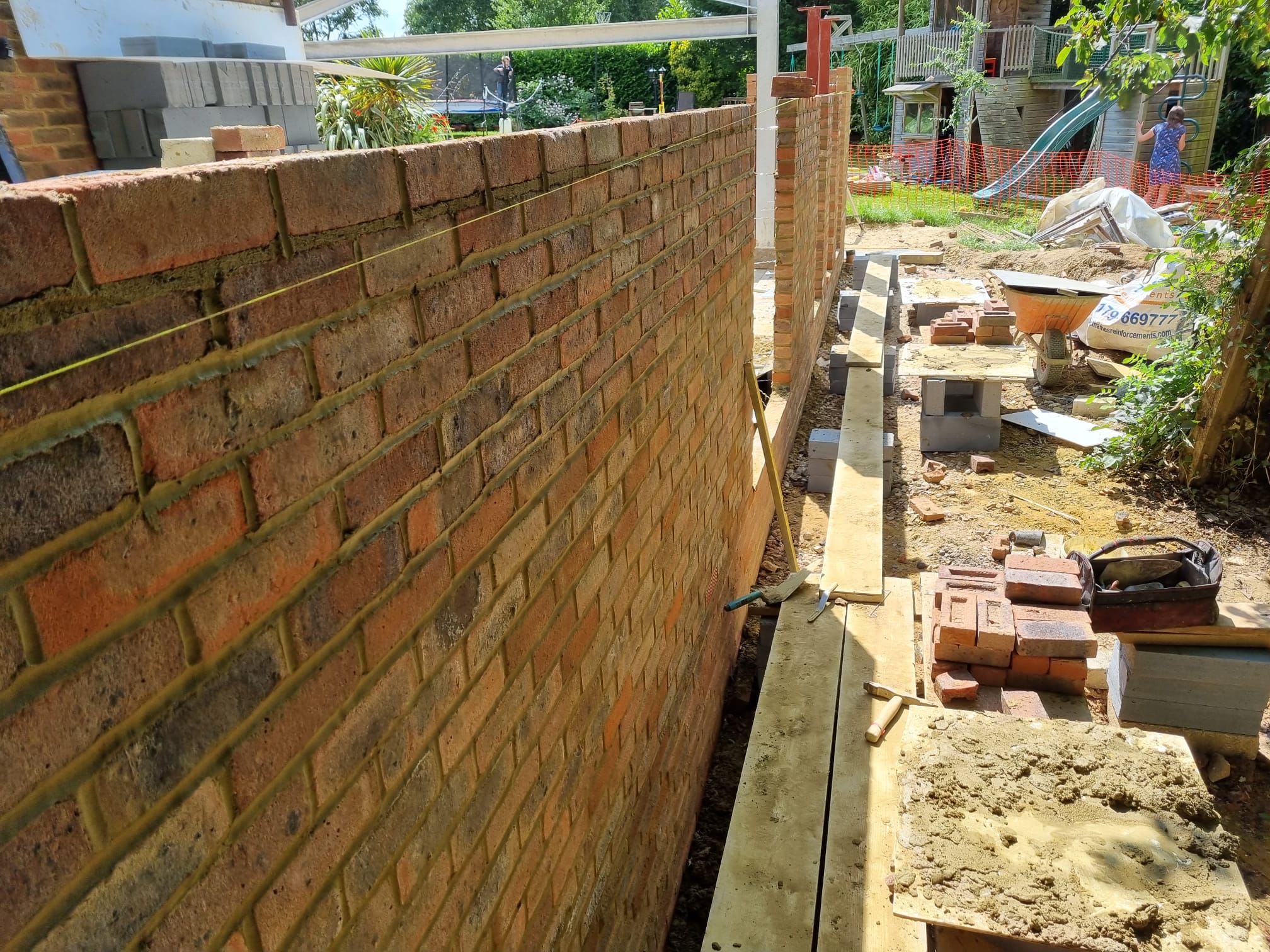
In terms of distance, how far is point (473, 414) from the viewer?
148 centimetres

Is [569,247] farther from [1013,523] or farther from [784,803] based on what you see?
[1013,523]

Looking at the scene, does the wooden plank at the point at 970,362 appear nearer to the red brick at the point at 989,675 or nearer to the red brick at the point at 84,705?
the red brick at the point at 989,675

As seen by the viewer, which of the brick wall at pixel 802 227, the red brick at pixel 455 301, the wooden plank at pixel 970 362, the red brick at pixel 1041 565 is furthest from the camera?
the wooden plank at pixel 970 362

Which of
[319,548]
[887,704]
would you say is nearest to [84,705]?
[319,548]

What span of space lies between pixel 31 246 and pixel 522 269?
101cm

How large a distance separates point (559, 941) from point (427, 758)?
35.2 inches

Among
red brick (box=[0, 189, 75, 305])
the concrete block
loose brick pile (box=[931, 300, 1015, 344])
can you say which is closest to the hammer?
red brick (box=[0, 189, 75, 305])

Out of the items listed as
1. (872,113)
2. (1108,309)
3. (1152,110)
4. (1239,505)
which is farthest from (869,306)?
(872,113)

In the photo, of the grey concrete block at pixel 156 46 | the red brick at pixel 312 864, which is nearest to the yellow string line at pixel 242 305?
the red brick at pixel 312 864

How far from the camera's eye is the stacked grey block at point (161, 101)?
21.2 feet

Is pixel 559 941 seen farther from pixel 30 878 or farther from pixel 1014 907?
pixel 30 878

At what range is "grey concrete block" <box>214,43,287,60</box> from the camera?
25.0 feet

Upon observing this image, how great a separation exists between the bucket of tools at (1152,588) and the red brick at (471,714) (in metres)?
3.35

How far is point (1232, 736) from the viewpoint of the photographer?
4121 mm
